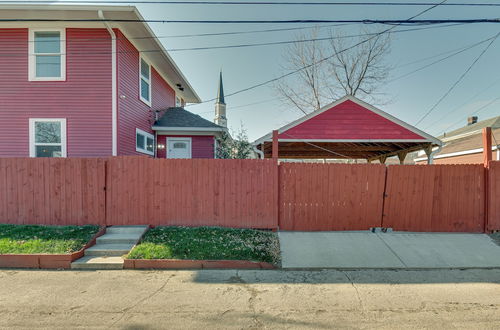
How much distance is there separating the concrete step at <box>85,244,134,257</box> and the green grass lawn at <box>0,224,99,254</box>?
0.24 m

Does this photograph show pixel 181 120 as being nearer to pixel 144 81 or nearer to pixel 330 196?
pixel 144 81

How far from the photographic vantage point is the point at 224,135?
37.6 ft

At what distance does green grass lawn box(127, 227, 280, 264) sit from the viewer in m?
5.16

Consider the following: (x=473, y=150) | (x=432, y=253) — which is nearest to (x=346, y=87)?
(x=473, y=150)

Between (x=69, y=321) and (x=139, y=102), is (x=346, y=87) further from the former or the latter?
(x=69, y=321)

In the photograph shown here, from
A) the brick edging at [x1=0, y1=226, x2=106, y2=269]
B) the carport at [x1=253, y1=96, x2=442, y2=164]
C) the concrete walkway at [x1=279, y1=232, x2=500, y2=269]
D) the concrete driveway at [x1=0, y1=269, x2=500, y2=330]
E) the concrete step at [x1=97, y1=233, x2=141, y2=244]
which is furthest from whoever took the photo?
the carport at [x1=253, y1=96, x2=442, y2=164]

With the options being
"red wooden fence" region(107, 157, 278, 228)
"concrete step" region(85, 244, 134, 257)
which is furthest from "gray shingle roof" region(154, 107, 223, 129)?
"concrete step" region(85, 244, 134, 257)

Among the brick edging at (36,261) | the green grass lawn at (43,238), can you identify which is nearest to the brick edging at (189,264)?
the brick edging at (36,261)

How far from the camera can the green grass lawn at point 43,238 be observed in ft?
17.0

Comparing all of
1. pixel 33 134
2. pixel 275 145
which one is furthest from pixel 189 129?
pixel 33 134

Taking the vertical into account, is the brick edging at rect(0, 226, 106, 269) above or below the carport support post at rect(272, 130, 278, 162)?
below

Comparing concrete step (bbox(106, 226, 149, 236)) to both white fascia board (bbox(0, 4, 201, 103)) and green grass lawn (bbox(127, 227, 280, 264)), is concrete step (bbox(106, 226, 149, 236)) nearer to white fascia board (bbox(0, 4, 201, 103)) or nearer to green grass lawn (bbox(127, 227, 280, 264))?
green grass lawn (bbox(127, 227, 280, 264))

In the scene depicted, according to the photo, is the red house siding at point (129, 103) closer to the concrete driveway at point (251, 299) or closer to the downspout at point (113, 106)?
the downspout at point (113, 106)

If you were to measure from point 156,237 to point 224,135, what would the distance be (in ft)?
20.8
